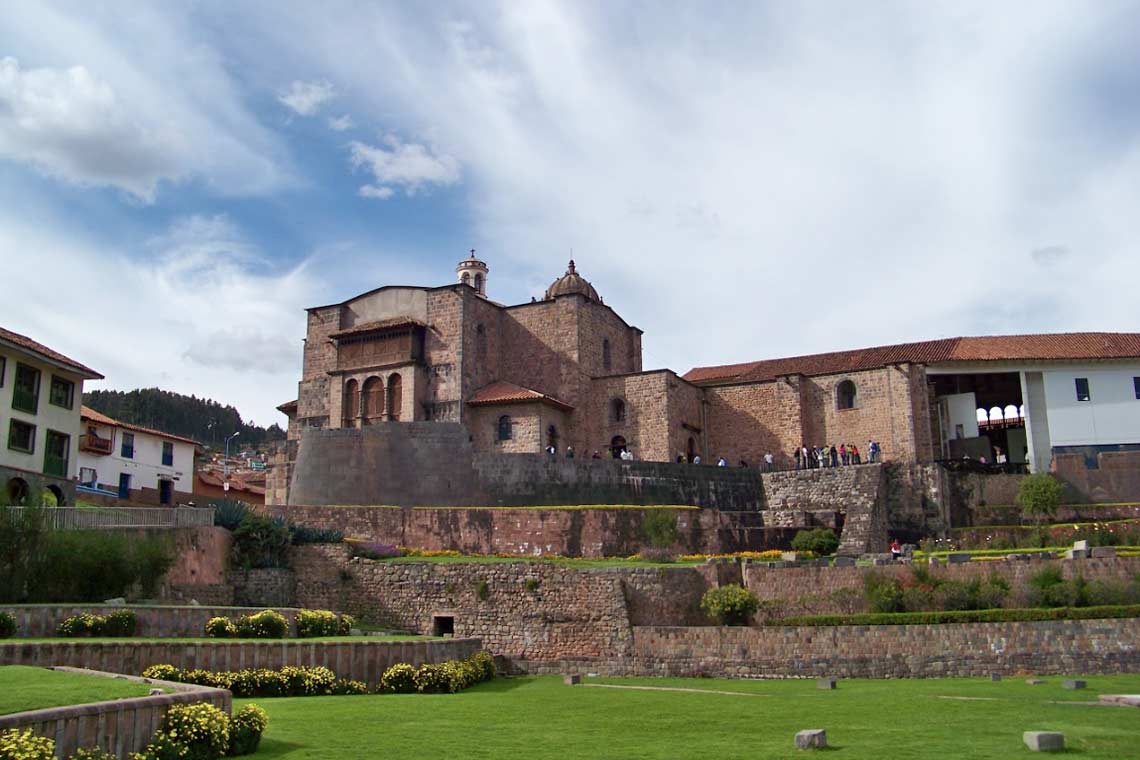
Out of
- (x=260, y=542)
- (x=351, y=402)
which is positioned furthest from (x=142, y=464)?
(x=260, y=542)

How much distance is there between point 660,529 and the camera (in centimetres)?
3123

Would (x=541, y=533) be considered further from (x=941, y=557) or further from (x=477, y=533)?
(x=941, y=557)

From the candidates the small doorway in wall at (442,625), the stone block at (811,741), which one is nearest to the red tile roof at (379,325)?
the small doorway in wall at (442,625)

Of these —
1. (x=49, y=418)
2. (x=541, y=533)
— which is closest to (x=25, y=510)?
(x=49, y=418)

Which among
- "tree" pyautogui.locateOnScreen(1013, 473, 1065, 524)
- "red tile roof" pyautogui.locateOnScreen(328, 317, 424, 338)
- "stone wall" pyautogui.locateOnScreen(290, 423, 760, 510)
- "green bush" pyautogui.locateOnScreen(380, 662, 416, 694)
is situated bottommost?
"green bush" pyautogui.locateOnScreen(380, 662, 416, 694)

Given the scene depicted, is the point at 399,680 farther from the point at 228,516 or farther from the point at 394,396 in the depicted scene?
the point at 394,396

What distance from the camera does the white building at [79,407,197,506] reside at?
147ft

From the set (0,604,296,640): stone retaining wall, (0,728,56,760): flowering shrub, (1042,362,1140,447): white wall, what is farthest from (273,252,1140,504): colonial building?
(0,728,56,760): flowering shrub

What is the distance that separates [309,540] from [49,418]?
37.5 ft

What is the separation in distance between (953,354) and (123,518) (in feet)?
106

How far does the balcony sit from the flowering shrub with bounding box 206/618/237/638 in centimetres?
2746

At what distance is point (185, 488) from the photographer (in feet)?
165

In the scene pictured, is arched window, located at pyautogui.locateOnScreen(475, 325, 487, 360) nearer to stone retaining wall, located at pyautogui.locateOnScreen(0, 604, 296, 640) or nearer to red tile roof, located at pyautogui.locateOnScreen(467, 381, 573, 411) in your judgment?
red tile roof, located at pyautogui.locateOnScreen(467, 381, 573, 411)

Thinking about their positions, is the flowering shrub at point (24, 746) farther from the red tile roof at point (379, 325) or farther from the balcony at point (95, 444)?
the balcony at point (95, 444)
